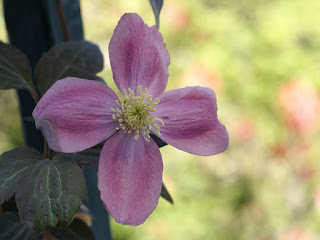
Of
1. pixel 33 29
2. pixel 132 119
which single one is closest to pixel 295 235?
pixel 33 29

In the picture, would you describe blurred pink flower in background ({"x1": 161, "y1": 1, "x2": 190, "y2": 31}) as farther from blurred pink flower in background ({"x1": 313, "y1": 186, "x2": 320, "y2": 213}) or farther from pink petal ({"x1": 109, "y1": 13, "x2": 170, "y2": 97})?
pink petal ({"x1": 109, "y1": 13, "x2": 170, "y2": 97})

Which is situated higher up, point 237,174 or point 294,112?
point 294,112

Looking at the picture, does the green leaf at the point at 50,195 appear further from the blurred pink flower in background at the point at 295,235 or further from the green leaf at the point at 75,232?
the blurred pink flower in background at the point at 295,235

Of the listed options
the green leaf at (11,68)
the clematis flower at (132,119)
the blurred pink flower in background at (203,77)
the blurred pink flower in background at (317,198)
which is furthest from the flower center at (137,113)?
the blurred pink flower in background at (317,198)

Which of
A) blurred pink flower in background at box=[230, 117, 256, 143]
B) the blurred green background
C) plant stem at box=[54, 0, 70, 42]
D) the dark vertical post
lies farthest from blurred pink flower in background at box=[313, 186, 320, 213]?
plant stem at box=[54, 0, 70, 42]

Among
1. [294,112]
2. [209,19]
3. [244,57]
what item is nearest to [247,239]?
[294,112]

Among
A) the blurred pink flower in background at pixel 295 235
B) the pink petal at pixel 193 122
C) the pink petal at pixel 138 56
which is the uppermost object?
the pink petal at pixel 138 56

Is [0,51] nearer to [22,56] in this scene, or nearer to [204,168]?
[22,56]

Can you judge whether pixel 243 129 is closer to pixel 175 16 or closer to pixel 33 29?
pixel 175 16
